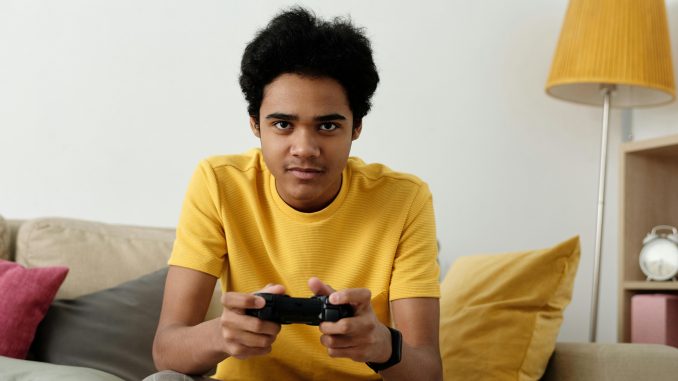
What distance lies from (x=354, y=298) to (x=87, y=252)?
116 centimetres

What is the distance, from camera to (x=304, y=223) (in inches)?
63.8

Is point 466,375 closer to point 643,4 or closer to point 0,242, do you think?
point 0,242

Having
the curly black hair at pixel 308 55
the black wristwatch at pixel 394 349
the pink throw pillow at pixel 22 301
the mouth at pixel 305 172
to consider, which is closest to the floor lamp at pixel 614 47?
the curly black hair at pixel 308 55

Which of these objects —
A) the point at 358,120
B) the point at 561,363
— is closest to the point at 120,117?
the point at 358,120

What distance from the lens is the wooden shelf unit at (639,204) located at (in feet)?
8.77

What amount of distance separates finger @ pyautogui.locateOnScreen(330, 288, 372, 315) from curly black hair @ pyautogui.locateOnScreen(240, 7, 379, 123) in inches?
17.4

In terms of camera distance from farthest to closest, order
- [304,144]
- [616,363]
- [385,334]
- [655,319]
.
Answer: [655,319] < [616,363] < [304,144] < [385,334]

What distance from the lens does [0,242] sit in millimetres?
2168

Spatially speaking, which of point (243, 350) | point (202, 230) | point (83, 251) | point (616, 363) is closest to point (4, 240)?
point (83, 251)

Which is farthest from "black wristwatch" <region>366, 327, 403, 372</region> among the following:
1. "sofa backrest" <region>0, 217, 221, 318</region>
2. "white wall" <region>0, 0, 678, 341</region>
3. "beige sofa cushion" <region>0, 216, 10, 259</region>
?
"white wall" <region>0, 0, 678, 341</region>

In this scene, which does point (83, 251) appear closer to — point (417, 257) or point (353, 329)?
point (417, 257)

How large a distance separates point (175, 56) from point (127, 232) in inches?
23.9

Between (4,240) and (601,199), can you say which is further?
(601,199)

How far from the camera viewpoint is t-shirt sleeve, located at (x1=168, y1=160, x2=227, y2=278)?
1575 millimetres
